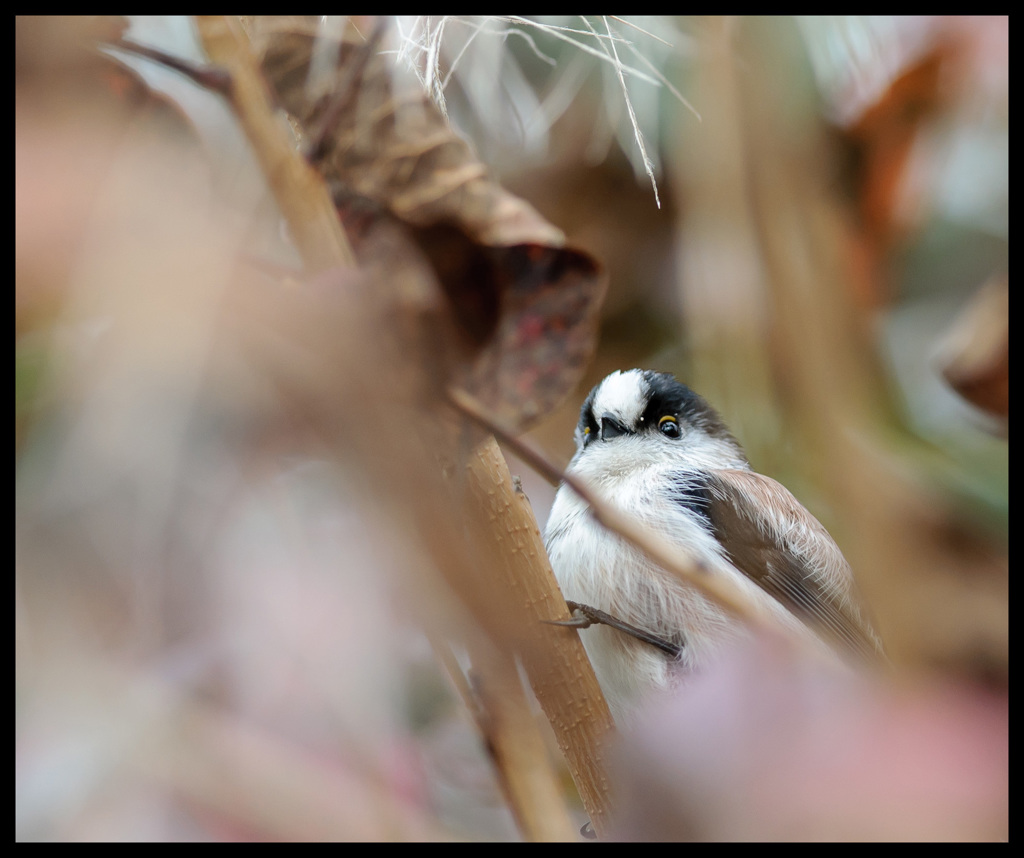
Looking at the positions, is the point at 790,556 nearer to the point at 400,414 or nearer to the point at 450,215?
the point at 450,215

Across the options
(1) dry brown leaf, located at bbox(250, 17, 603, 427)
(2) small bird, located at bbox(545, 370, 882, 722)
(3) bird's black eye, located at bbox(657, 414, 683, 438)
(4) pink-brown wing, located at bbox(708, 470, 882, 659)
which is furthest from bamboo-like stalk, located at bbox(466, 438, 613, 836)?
(3) bird's black eye, located at bbox(657, 414, 683, 438)

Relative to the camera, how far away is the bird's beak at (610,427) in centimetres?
133

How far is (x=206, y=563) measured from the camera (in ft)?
2.09

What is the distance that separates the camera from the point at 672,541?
3.77 feet

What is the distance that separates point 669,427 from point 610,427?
113mm

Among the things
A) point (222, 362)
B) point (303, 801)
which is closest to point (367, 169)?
point (222, 362)

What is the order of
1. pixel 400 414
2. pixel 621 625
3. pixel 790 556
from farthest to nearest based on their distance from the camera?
pixel 790 556 → pixel 621 625 → pixel 400 414

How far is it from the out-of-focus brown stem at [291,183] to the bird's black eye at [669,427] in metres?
0.94

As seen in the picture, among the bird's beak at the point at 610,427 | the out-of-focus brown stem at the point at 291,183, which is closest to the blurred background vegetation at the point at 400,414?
the out-of-focus brown stem at the point at 291,183

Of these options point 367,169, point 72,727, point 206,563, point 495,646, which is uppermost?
point 367,169

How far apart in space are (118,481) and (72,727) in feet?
0.88

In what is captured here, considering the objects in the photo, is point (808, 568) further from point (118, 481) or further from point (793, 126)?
point (118, 481)

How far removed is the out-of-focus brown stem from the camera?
0.48m

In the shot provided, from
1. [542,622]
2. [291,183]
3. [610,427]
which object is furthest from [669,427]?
[291,183]
